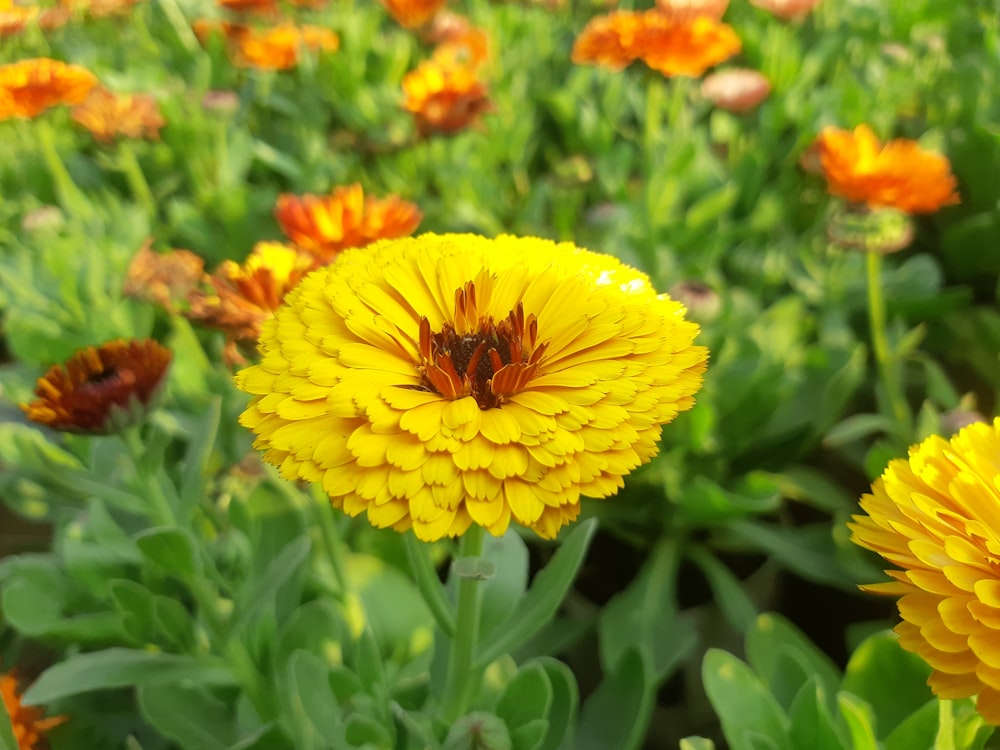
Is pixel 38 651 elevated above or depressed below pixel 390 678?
below

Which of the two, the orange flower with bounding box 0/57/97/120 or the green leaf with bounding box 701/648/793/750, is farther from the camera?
the orange flower with bounding box 0/57/97/120

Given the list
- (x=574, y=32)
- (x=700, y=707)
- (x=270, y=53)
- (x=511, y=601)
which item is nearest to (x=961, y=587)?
(x=511, y=601)

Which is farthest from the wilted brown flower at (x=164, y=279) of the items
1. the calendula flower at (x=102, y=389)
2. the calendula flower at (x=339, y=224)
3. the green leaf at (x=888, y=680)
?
the green leaf at (x=888, y=680)

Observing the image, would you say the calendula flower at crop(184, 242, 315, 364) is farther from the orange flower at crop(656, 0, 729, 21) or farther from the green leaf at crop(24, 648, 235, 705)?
the orange flower at crop(656, 0, 729, 21)

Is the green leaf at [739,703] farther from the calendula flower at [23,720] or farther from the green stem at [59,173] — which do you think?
the green stem at [59,173]

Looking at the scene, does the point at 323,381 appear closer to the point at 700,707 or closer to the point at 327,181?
the point at 700,707

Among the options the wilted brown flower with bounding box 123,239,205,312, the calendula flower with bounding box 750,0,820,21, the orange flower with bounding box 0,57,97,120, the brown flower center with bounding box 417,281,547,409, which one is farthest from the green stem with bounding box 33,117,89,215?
the calendula flower with bounding box 750,0,820,21

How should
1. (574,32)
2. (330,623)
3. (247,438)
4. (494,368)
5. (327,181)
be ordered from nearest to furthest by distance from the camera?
(494,368)
(330,623)
(247,438)
(327,181)
(574,32)
